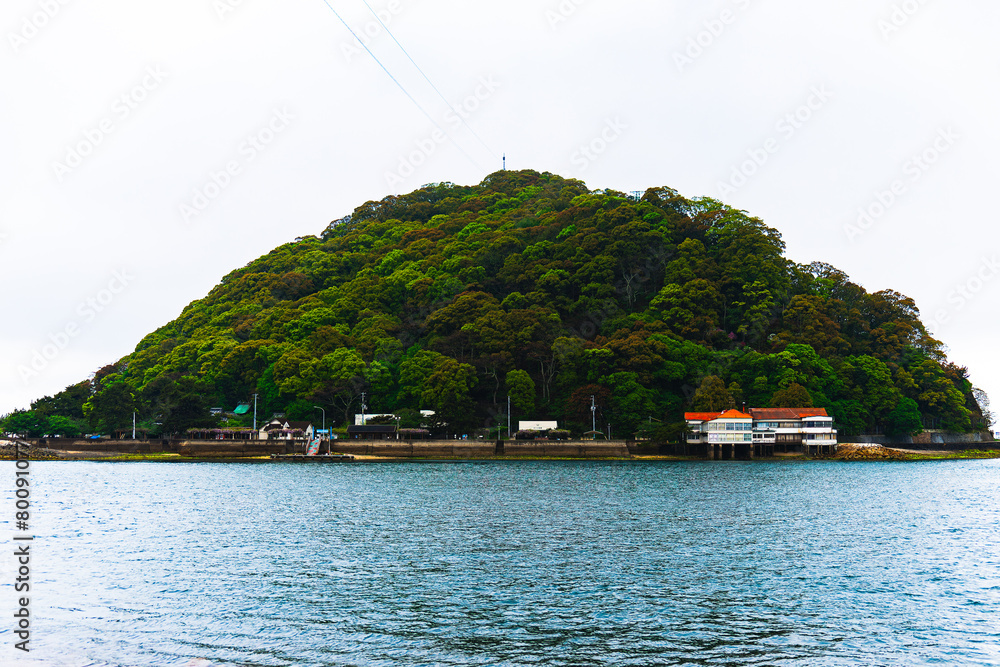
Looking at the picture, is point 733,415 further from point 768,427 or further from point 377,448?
point 377,448

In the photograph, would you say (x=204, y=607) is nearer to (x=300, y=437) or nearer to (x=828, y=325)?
(x=300, y=437)

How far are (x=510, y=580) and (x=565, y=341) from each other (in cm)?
7193

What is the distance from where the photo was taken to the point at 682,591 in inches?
749

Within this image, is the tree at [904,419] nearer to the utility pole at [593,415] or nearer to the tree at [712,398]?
the tree at [712,398]

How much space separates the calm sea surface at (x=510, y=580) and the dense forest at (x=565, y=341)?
45637 millimetres

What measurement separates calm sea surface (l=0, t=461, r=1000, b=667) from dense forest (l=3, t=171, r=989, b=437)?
4564 centimetres

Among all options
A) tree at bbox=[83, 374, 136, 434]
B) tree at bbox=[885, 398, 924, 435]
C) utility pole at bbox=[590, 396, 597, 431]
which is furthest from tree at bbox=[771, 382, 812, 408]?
tree at bbox=[83, 374, 136, 434]

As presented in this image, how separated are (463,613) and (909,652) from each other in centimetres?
910

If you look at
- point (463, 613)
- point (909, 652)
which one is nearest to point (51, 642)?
point (463, 613)

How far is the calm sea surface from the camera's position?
564 inches

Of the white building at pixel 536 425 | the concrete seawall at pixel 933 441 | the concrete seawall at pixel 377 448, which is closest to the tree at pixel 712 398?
the concrete seawall at pixel 377 448

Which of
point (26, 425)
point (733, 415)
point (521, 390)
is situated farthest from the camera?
point (26, 425)

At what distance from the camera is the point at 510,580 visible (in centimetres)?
2003

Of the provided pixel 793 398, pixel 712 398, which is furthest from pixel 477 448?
pixel 793 398
